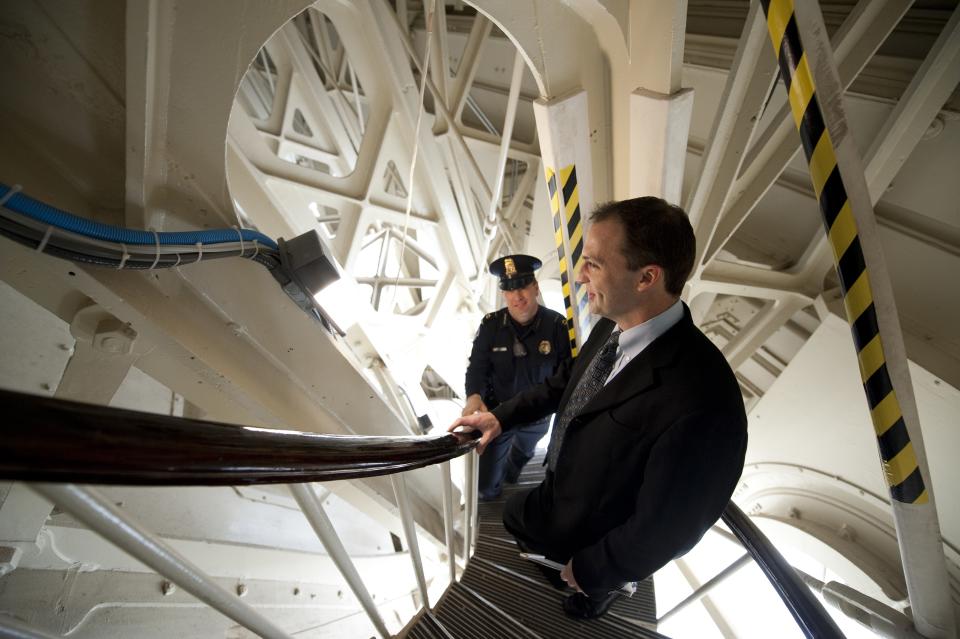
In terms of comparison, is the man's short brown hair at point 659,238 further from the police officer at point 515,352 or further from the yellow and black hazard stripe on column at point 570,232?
the police officer at point 515,352

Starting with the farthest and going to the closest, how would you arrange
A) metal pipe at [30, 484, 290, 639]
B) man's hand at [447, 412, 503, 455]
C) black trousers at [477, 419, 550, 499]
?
black trousers at [477, 419, 550, 499] → man's hand at [447, 412, 503, 455] → metal pipe at [30, 484, 290, 639]

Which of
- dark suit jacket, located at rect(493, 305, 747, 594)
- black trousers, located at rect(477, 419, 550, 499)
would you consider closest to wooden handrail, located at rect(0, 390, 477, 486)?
dark suit jacket, located at rect(493, 305, 747, 594)

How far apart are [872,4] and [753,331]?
9.14 ft

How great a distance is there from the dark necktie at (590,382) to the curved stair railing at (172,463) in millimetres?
686

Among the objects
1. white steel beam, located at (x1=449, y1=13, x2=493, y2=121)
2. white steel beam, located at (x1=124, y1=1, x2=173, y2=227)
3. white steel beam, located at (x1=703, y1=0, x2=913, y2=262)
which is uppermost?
white steel beam, located at (x1=449, y1=13, x2=493, y2=121)

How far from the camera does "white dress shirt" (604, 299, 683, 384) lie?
4.99ft

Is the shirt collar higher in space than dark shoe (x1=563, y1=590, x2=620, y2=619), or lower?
higher

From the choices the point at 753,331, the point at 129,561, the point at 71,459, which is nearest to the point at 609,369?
the point at 71,459

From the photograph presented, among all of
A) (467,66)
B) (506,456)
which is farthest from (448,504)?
(467,66)

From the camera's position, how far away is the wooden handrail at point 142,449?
0.52 metres

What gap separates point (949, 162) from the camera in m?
2.62

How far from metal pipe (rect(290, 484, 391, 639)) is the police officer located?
1956mm

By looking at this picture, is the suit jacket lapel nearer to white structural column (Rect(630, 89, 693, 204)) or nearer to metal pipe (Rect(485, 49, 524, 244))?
white structural column (Rect(630, 89, 693, 204))

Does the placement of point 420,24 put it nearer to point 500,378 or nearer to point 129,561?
point 500,378
